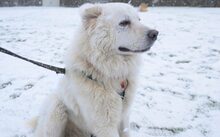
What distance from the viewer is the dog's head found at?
2783mm

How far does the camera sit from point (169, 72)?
17.5 feet

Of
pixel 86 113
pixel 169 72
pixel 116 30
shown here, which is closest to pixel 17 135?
pixel 86 113

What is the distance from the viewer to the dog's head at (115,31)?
278 centimetres

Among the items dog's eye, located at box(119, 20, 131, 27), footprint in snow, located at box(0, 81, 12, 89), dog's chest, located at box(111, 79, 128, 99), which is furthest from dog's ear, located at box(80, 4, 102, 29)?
footprint in snow, located at box(0, 81, 12, 89)

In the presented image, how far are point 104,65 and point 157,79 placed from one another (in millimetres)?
2294

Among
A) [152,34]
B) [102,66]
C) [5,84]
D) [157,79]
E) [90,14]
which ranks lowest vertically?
[5,84]

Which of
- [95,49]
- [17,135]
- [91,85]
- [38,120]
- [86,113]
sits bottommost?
[17,135]

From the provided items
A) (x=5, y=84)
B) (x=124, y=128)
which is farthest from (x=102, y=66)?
(x=5, y=84)

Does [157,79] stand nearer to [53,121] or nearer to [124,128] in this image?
[124,128]

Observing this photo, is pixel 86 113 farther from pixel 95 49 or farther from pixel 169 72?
pixel 169 72

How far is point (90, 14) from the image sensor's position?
9.40ft

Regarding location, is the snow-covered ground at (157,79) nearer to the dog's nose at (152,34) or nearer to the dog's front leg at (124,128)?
the dog's front leg at (124,128)

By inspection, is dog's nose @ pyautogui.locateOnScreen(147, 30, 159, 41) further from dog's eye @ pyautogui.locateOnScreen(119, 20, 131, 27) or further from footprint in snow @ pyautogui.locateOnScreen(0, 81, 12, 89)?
footprint in snow @ pyautogui.locateOnScreen(0, 81, 12, 89)

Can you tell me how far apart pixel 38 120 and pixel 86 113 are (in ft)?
2.33
